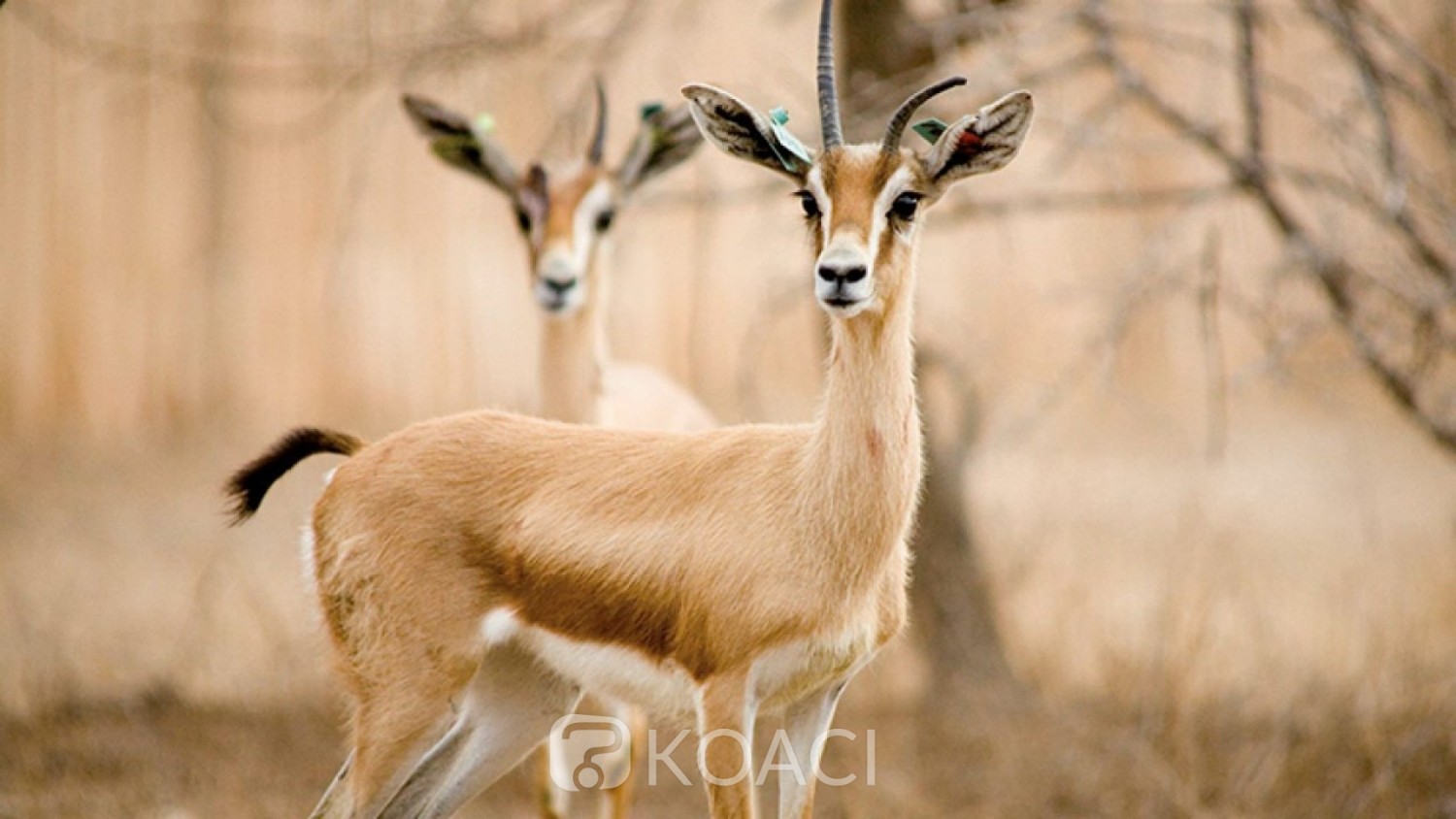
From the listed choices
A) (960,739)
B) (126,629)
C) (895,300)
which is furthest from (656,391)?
(895,300)

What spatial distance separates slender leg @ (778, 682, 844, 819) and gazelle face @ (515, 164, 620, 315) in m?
2.81

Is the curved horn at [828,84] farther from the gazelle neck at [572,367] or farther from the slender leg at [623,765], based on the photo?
the gazelle neck at [572,367]

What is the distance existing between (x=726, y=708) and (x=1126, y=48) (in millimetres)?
8211

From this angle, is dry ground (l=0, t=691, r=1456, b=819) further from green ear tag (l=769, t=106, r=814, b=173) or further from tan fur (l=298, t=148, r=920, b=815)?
green ear tag (l=769, t=106, r=814, b=173)

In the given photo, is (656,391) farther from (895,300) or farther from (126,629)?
(895,300)

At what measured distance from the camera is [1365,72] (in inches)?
222

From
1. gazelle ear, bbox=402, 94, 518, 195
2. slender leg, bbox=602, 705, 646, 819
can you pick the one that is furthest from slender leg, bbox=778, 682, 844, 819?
gazelle ear, bbox=402, 94, 518, 195

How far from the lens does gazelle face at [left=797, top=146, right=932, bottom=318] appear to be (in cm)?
362

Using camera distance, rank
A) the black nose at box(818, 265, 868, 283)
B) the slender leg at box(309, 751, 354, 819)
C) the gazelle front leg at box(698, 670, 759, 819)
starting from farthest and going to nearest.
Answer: the slender leg at box(309, 751, 354, 819), the gazelle front leg at box(698, 670, 759, 819), the black nose at box(818, 265, 868, 283)

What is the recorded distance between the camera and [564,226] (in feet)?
21.7

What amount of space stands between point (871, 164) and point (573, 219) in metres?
3.01

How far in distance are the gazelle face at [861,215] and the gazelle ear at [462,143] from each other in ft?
9.96

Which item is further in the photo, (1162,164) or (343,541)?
(1162,164)

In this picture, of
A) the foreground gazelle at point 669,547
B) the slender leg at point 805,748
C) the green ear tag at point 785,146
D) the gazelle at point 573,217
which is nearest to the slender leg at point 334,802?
the foreground gazelle at point 669,547
